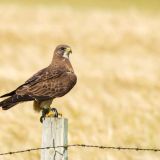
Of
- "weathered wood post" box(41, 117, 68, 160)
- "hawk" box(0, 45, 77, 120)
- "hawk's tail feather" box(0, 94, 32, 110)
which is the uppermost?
"hawk" box(0, 45, 77, 120)

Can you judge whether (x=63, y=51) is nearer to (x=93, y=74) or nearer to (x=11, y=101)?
(x=11, y=101)

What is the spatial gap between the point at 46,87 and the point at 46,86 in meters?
0.02

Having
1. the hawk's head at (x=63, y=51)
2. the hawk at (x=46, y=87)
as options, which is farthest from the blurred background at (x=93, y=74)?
the hawk's head at (x=63, y=51)

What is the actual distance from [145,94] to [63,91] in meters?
5.86

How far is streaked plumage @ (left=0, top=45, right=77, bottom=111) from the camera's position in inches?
388

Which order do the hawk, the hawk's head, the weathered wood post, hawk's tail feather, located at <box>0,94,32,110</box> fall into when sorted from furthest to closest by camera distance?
the hawk's head < the hawk < hawk's tail feather, located at <box>0,94,32,110</box> < the weathered wood post

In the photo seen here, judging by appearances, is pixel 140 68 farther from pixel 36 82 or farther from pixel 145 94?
pixel 36 82

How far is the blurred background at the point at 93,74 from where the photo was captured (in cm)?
1281

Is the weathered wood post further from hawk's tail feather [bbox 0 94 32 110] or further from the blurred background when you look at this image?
the blurred background

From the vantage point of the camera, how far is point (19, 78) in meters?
18.6

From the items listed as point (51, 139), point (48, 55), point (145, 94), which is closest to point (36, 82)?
point (51, 139)

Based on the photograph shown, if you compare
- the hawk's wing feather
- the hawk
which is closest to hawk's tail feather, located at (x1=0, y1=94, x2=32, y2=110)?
the hawk

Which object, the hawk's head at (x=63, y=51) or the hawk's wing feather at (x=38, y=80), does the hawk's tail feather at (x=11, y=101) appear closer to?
the hawk's wing feather at (x=38, y=80)

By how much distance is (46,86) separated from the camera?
10242mm
